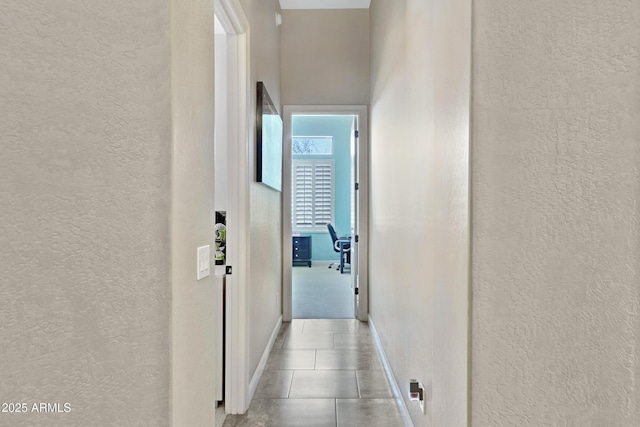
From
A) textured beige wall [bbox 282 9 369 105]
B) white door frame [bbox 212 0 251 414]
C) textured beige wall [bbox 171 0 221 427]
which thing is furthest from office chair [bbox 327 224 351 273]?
textured beige wall [bbox 171 0 221 427]

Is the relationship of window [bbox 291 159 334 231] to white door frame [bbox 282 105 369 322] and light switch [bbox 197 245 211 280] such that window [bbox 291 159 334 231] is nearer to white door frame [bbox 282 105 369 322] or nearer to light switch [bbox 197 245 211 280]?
white door frame [bbox 282 105 369 322]

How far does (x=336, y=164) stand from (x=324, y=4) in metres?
5.11

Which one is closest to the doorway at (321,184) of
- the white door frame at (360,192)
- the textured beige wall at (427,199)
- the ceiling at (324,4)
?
the white door frame at (360,192)

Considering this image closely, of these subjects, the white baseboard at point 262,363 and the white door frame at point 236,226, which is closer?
the white door frame at point 236,226

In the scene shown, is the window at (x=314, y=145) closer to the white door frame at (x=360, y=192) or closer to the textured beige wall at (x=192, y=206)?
the white door frame at (x=360, y=192)

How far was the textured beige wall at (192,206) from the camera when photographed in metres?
1.15

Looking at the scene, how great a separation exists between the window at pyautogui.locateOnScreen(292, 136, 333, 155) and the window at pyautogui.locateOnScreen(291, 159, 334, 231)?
28 centimetres

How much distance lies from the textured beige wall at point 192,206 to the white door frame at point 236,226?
85 cm

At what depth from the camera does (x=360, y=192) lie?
4.34m

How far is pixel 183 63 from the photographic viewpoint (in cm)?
120
